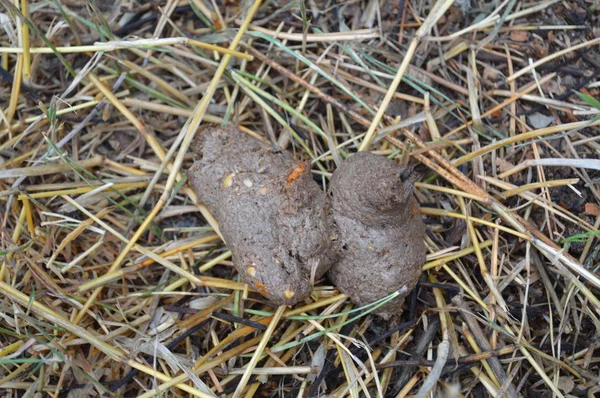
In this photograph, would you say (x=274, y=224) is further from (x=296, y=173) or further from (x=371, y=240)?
(x=371, y=240)

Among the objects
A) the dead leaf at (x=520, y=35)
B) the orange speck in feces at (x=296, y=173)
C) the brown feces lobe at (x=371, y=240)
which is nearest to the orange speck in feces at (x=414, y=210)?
the brown feces lobe at (x=371, y=240)

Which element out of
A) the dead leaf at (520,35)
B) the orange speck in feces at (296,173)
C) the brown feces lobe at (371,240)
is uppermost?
the dead leaf at (520,35)

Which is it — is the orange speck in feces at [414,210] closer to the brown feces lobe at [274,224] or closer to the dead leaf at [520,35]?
the brown feces lobe at [274,224]

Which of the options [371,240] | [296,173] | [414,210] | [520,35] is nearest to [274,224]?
[296,173]

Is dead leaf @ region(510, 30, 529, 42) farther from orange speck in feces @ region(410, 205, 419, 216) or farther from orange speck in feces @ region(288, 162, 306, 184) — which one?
orange speck in feces @ region(288, 162, 306, 184)

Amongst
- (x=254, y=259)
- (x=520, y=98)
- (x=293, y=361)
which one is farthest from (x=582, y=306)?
(x=254, y=259)

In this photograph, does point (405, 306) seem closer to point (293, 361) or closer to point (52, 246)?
point (293, 361)

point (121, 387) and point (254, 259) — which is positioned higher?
point (254, 259)

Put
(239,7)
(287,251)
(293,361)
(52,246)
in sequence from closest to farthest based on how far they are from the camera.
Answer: (287,251) → (293,361) → (52,246) → (239,7)
